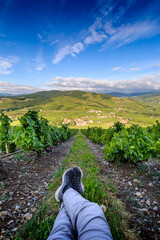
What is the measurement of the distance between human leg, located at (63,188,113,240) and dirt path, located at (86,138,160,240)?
122cm

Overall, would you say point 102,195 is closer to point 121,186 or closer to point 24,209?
point 121,186

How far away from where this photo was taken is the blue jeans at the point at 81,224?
5.62ft

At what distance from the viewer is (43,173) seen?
528cm

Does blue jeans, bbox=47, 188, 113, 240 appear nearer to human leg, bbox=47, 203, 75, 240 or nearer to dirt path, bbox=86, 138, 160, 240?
human leg, bbox=47, 203, 75, 240

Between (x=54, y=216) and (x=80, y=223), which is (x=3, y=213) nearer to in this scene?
(x=54, y=216)

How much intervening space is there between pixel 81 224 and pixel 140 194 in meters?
2.78

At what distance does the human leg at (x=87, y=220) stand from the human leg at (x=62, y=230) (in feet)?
0.33

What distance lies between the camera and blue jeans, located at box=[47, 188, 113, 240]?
1713 millimetres

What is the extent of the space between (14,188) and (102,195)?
10.7ft

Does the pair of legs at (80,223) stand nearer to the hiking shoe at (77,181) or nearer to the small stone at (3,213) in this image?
the hiking shoe at (77,181)

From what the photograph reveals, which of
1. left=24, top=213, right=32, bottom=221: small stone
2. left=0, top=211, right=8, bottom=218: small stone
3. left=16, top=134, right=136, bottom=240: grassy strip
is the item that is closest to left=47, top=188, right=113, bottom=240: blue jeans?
left=16, top=134, right=136, bottom=240: grassy strip

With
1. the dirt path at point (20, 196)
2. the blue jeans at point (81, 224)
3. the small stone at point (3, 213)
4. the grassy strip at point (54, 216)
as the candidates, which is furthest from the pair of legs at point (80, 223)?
the small stone at point (3, 213)

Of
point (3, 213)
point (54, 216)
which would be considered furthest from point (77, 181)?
point (3, 213)

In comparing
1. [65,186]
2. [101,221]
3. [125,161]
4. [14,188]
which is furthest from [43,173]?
[125,161]
